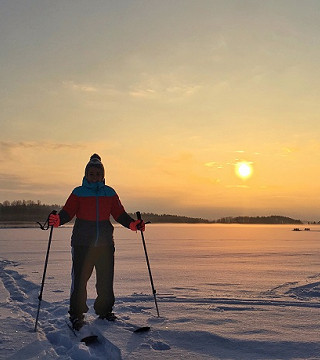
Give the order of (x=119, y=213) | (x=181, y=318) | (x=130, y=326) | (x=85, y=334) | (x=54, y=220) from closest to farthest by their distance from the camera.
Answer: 1. (x=85, y=334)
2. (x=130, y=326)
3. (x=181, y=318)
4. (x=54, y=220)
5. (x=119, y=213)

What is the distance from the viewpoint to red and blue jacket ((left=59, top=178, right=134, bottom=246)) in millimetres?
4883

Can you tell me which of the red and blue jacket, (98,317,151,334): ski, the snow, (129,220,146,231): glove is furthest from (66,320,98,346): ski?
(129,220,146,231): glove

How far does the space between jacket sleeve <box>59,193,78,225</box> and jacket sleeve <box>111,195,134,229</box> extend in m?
0.51

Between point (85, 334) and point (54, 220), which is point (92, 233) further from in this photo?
point (85, 334)

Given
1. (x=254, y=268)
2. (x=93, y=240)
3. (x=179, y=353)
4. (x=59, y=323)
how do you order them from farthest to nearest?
(x=254, y=268), (x=93, y=240), (x=59, y=323), (x=179, y=353)

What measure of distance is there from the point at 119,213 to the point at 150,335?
1.80 metres

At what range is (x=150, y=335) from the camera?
399 cm

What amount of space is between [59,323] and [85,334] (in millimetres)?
590

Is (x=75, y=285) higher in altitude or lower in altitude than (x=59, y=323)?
higher

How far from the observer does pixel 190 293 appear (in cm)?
628

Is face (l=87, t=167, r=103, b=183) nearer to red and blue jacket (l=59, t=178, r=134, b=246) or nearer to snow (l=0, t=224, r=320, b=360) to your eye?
red and blue jacket (l=59, t=178, r=134, b=246)

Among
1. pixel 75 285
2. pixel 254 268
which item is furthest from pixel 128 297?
pixel 254 268

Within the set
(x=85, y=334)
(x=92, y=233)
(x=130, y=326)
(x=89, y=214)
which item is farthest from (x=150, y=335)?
(x=89, y=214)

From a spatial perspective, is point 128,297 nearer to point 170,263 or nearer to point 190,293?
point 190,293
